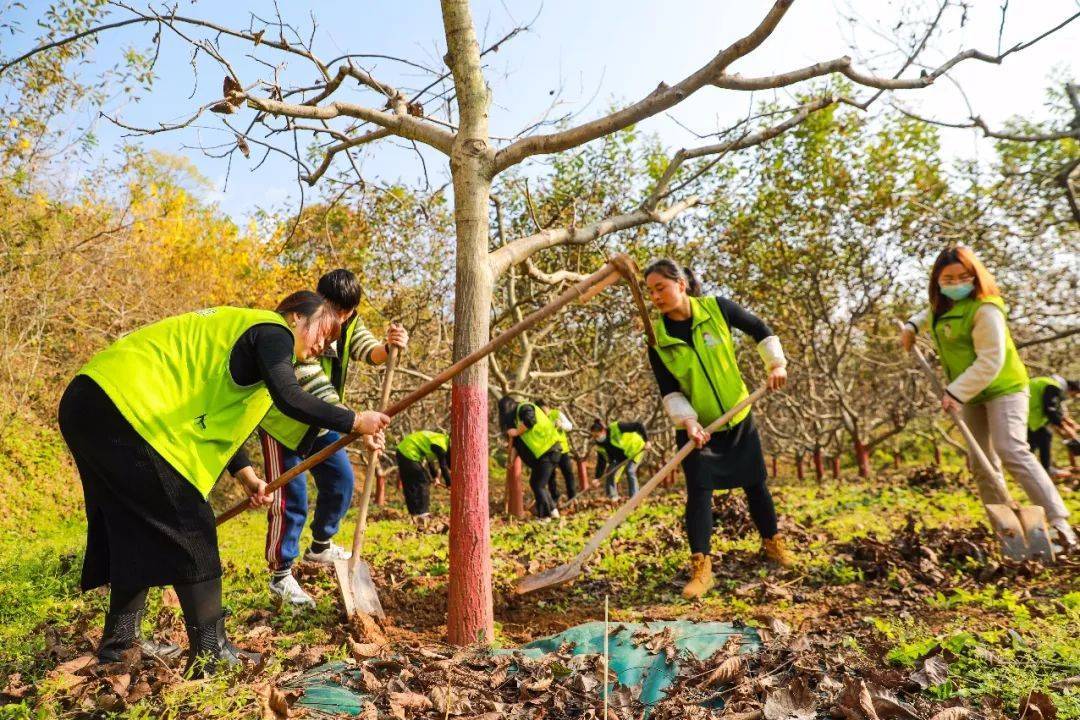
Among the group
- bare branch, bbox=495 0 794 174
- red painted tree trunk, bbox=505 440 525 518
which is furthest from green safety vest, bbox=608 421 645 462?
bare branch, bbox=495 0 794 174

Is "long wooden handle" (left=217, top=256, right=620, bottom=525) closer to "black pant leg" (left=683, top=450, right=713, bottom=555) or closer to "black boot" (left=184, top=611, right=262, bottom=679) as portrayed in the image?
"black boot" (left=184, top=611, right=262, bottom=679)

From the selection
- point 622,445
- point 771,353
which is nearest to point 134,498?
point 771,353

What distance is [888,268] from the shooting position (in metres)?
11.2

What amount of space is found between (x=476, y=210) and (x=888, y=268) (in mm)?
9469

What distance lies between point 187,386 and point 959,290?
4.66 m

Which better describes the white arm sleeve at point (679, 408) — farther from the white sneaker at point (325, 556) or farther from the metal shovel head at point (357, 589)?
the white sneaker at point (325, 556)

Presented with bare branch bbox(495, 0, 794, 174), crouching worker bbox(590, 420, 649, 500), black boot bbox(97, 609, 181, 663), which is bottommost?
black boot bbox(97, 609, 181, 663)

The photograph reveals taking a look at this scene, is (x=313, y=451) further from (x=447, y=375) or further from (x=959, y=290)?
(x=959, y=290)

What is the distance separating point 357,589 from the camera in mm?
4031

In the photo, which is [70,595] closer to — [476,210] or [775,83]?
[476,210]

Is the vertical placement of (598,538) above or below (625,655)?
above

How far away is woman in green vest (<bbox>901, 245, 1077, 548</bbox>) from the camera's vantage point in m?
4.45

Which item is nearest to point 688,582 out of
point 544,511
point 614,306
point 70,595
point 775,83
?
point 775,83

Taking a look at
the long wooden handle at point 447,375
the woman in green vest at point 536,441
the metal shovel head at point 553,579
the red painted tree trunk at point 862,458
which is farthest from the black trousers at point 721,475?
the red painted tree trunk at point 862,458
